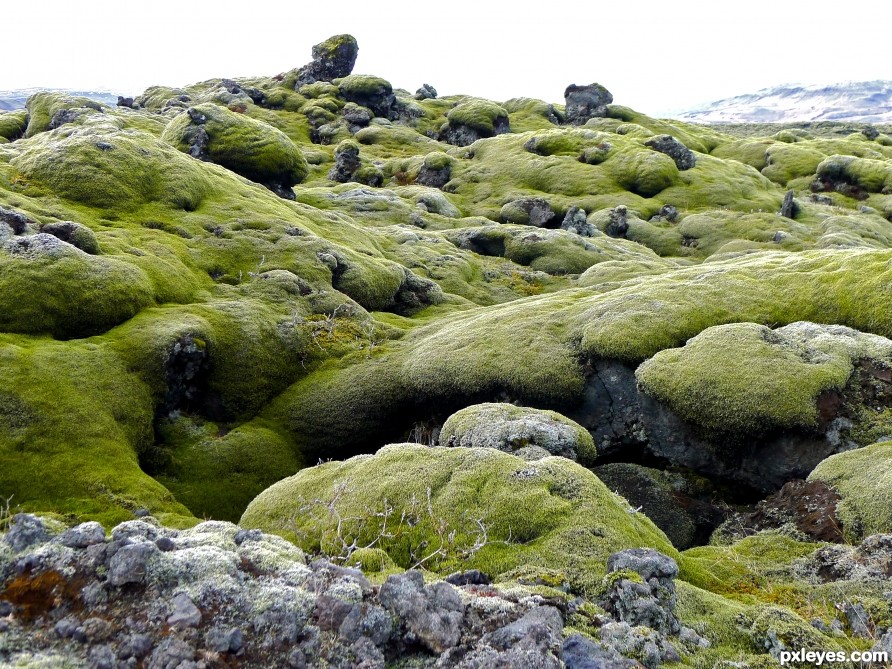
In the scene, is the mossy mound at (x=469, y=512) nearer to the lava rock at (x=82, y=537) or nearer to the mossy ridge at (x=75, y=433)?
the mossy ridge at (x=75, y=433)

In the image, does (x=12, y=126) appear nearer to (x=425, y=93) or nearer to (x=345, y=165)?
(x=345, y=165)

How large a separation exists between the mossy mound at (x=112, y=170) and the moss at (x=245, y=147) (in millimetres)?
11632

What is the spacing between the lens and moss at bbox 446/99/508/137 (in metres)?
111

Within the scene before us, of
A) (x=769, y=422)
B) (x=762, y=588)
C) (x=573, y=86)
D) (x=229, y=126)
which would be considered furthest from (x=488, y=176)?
(x=762, y=588)

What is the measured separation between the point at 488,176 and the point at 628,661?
8032cm

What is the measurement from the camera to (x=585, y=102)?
12788 cm

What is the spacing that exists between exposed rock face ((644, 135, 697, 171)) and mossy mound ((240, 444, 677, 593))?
8352cm

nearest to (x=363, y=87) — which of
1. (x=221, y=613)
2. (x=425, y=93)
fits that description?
(x=425, y=93)

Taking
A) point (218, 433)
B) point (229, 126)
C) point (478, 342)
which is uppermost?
point (229, 126)

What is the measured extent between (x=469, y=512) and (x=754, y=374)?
11.9 meters

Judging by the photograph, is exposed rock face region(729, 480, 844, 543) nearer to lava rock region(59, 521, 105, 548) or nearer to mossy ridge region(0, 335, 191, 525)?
lava rock region(59, 521, 105, 548)

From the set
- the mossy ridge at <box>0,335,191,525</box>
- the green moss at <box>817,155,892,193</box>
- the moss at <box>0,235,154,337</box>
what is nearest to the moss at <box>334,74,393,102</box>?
the green moss at <box>817,155,892,193</box>

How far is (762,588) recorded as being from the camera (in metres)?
12.3

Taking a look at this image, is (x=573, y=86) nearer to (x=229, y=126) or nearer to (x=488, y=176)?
(x=488, y=176)
